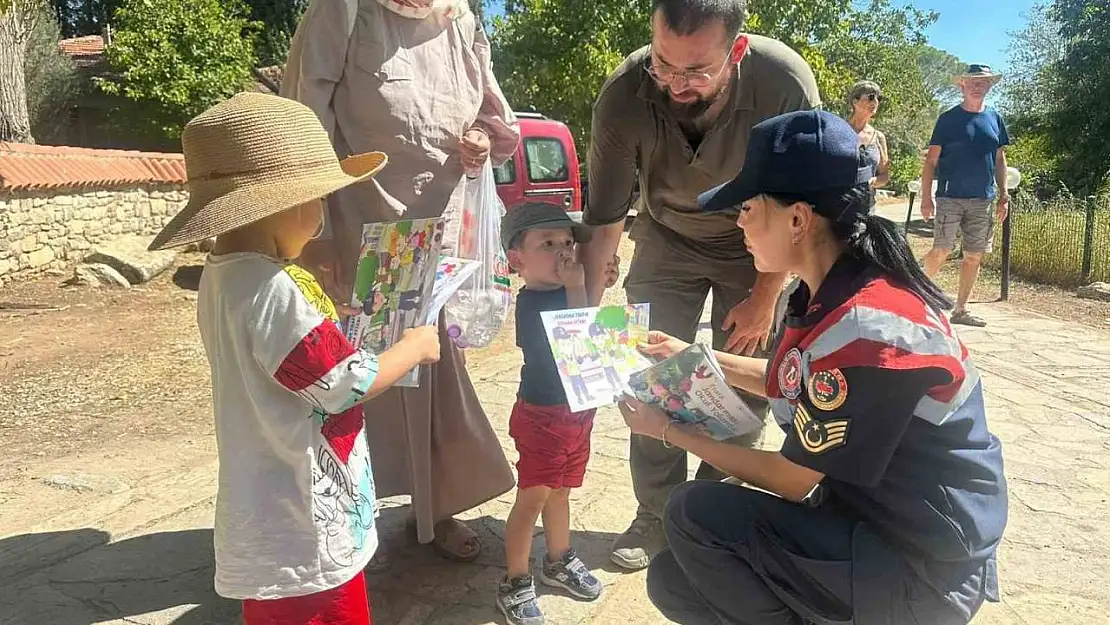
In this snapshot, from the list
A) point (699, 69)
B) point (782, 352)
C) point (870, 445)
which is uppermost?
point (699, 69)

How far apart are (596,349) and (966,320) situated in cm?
553

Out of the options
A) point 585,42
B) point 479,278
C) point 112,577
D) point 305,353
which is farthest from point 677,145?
point 585,42

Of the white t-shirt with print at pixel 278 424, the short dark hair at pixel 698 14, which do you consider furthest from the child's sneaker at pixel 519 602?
the short dark hair at pixel 698 14

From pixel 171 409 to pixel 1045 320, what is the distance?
22.0ft

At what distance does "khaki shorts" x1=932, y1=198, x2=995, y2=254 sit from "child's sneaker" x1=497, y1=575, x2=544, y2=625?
5505 mm

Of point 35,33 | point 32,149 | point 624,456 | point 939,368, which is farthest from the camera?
point 35,33

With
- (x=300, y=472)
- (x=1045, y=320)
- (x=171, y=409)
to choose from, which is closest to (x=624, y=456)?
(x=300, y=472)

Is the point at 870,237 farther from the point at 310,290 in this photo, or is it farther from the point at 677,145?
the point at 310,290

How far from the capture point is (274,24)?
21.8 metres

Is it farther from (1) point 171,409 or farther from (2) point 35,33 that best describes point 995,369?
(2) point 35,33

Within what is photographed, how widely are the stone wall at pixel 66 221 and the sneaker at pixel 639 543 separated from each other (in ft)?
24.3

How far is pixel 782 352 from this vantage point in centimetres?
191

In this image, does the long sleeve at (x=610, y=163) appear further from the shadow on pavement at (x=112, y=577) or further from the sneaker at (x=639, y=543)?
the shadow on pavement at (x=112, y=577)

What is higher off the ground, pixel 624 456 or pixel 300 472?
pixel 300 472
